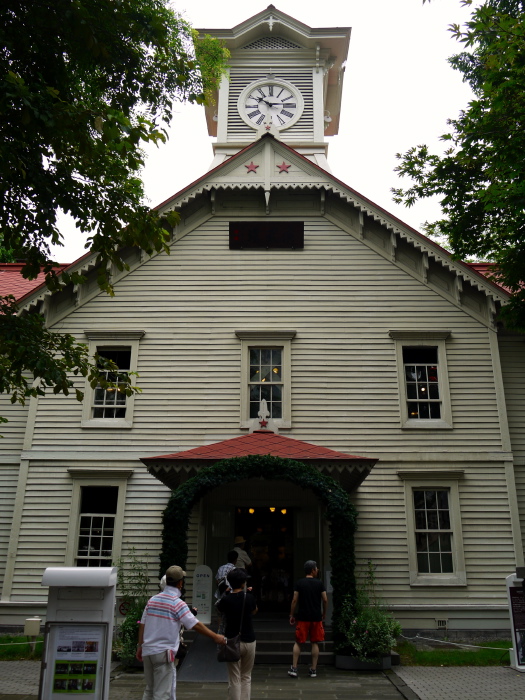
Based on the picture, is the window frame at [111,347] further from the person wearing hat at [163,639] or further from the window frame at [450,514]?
the person wearing hat at [163,639]

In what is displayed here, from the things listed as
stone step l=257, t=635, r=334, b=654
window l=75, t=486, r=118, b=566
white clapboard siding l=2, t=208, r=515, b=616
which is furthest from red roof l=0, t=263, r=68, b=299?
stone step l=257, t=635, r=334, b=654

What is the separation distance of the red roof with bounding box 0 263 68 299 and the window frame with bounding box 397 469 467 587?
11123mm

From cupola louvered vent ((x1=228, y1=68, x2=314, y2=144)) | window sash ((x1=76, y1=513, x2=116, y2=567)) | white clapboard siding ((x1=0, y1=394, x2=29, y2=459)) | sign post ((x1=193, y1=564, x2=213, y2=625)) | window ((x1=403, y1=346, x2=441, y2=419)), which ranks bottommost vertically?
sign post ((x1=193, y1=564, x2=213, y2=625))

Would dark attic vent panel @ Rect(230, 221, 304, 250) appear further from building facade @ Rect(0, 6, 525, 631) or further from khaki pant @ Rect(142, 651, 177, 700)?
khaki pant @ Rect(142, 651, 177, 700)

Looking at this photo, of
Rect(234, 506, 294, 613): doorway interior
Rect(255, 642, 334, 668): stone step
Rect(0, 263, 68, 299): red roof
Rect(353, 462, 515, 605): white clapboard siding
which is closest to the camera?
Rect(255, 642, 334, 668): stone step

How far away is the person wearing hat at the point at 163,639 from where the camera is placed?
6160 millimetres

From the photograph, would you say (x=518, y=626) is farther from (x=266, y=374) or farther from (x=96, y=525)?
(x=96, y=525)

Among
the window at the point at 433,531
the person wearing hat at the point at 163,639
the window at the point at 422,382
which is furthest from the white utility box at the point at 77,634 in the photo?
the window at the point at 422,382

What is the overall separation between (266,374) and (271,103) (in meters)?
11.1

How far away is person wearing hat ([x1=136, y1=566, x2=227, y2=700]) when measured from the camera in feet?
20.2

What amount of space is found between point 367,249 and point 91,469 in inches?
355

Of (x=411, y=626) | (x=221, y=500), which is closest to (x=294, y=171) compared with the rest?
(x=221, y=500)

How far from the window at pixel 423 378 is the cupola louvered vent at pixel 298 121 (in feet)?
30.6

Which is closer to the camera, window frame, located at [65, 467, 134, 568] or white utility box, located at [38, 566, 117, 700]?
white utility box, located at [38, 566, 117, 700]
